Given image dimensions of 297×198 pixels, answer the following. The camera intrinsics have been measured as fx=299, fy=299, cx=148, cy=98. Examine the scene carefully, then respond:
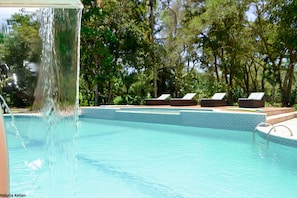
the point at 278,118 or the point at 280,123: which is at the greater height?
the point at 278,118

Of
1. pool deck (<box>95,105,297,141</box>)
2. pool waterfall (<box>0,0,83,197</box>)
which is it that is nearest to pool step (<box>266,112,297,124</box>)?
pool deck (<box>95,105,297,141</box>)

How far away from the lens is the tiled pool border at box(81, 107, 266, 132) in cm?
909

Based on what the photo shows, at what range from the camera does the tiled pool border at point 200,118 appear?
909cm

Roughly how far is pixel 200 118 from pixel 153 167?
530cm

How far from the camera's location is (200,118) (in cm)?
1026

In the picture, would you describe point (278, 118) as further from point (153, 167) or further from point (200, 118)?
point (153, 167)

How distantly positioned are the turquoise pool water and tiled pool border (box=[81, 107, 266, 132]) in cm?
85

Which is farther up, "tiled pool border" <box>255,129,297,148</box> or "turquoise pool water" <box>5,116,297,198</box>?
"tiled pool border" <box>255,129,297,148</box>

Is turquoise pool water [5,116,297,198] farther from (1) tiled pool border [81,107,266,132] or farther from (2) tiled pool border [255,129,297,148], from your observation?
(1) tiled pool border [81,107,266,132]

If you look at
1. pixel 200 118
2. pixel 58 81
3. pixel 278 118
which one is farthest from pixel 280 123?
pixel 58 81

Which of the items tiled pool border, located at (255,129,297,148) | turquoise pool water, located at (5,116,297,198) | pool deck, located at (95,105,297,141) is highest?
pool deck, located at (95,105,297,141)

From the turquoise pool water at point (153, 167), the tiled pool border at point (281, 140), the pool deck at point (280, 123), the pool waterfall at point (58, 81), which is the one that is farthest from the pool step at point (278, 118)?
the pool waterfall at point (58, 81)

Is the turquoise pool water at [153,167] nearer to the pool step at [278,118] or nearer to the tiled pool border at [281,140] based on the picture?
the tiled pool border at [281,140]

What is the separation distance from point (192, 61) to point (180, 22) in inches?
117
